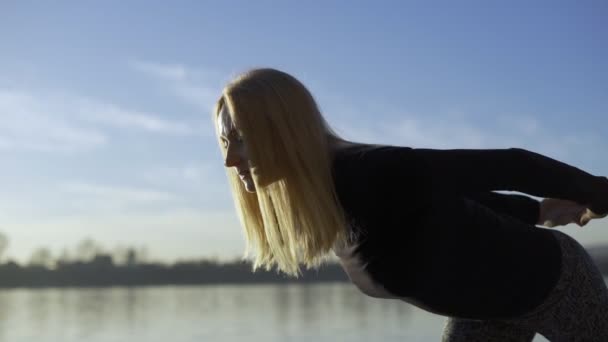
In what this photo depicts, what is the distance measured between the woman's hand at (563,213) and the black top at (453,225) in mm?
84

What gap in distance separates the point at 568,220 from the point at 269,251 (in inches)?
25.5

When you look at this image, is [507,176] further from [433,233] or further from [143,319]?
[143,319]

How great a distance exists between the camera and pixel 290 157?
5.22 ft

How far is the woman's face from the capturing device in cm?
168

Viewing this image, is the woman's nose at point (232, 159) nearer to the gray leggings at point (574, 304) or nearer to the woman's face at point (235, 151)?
the woman's face at point (235, 151)

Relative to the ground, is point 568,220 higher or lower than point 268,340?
higher

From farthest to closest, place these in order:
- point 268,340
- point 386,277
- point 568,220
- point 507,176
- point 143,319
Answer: point 143,319, point 268,340, point 568,220, point 386,277, point 507,176

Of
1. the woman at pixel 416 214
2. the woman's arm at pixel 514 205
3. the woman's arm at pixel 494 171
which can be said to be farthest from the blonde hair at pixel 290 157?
the woman's arm at pixel 514 205

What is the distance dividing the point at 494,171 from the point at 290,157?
0.39m

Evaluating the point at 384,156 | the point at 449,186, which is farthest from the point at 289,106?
the point at 449,186

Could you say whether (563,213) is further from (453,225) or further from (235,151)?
(235,151)

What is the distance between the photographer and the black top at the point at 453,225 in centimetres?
147

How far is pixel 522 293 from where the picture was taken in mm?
1604

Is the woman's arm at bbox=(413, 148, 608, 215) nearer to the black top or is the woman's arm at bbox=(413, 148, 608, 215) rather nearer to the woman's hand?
the black top
